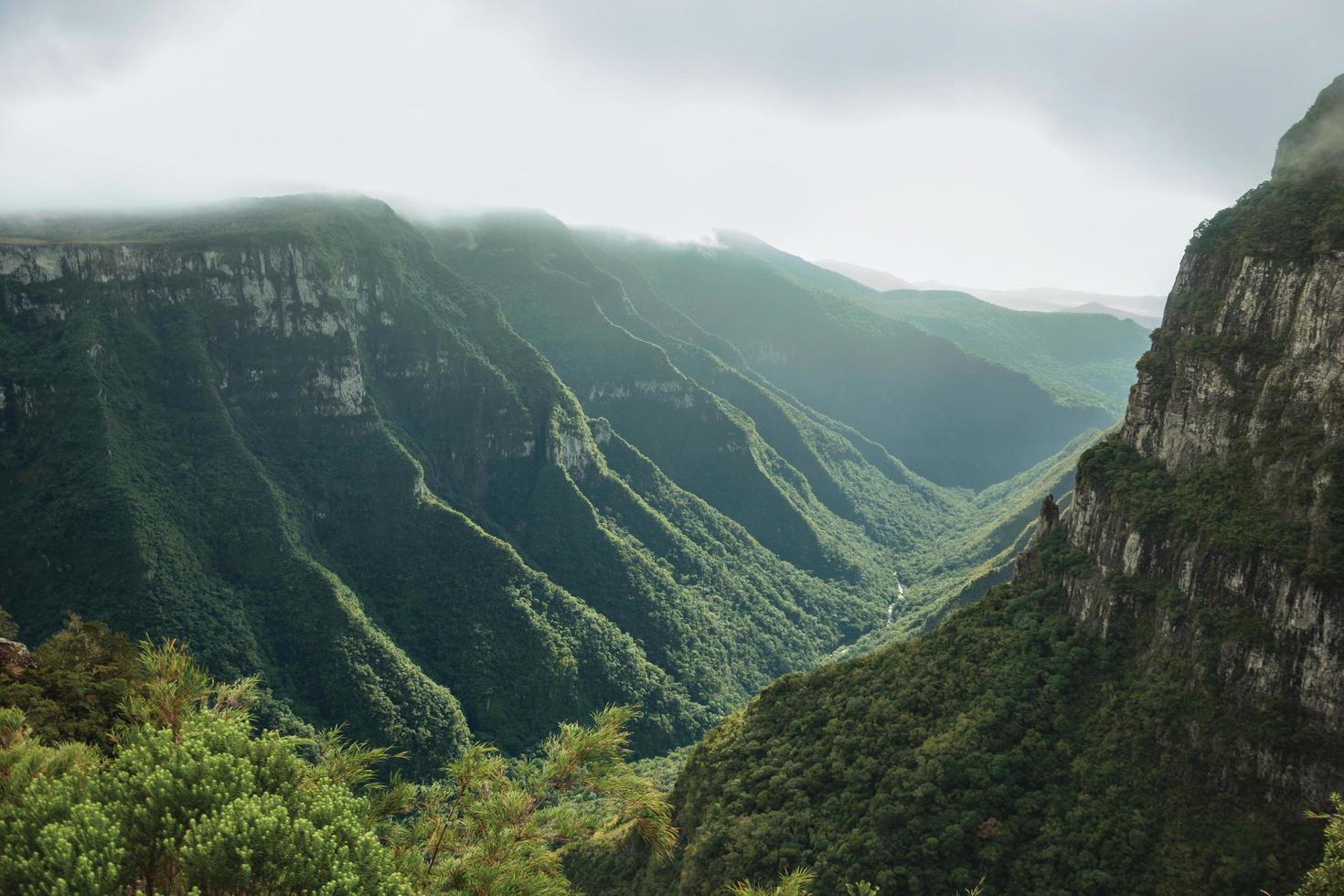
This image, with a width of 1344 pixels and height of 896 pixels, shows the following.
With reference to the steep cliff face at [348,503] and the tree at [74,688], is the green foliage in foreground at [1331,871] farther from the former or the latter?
the steep cliff face at [348,503]

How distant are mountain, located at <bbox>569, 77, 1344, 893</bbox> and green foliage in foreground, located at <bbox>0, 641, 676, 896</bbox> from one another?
3348 cm

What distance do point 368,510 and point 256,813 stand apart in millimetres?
112959

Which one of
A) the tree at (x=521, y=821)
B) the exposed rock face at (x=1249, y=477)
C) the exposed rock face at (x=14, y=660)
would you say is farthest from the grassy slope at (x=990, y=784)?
the exposed rock face at (x=14, y=660)

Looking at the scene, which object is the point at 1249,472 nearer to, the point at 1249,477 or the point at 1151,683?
the point at 1249,477

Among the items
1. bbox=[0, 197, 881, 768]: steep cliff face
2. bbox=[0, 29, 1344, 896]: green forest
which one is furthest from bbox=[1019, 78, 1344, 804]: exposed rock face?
bbox=[0, 197, 881, 768]: steep cliff face

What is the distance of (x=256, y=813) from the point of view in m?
12.6

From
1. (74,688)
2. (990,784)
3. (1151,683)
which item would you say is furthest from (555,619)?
(1151,683)

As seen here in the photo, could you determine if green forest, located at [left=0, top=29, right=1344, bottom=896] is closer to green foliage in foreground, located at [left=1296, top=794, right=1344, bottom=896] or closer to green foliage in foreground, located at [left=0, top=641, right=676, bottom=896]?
green foliage in foreground, located at [left=0, top=641, right=676, bottom=896]

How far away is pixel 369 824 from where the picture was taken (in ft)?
50.8

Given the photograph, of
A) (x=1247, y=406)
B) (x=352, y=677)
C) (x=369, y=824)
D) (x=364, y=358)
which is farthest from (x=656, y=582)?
(x=369, y=824)

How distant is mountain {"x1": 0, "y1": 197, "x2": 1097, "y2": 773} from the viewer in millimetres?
88812

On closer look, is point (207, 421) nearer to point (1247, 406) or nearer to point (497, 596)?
point (497, 596)

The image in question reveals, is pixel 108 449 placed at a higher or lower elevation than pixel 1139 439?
lower

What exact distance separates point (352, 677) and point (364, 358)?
66.7 metres
